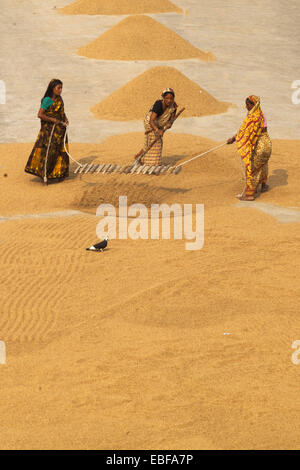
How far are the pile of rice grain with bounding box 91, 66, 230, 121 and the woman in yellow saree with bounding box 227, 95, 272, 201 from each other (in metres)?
5.77

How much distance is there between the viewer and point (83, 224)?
33.3ft

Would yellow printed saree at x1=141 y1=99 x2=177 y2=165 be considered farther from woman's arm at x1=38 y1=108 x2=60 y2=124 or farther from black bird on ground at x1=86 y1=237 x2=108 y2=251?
black bird on ground at x1=86 y1=237 x2=108 y2=251

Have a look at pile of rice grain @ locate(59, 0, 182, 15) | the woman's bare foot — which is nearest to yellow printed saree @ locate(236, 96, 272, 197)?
the woman's bare foot

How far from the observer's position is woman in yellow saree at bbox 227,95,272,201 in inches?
Result: 450

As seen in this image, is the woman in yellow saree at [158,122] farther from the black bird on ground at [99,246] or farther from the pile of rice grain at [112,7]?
the pile of rice grain at [112,7]

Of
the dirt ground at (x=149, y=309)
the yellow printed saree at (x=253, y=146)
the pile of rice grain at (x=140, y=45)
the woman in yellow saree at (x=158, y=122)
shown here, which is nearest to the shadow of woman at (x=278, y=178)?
the dirt ground at (x=149, y=309)

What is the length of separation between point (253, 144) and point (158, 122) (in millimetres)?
1956

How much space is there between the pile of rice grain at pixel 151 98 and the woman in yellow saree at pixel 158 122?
4.12 meters

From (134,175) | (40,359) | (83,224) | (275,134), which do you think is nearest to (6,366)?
(40,359)

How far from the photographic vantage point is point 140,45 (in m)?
23.5

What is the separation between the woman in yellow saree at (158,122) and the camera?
12.6 m

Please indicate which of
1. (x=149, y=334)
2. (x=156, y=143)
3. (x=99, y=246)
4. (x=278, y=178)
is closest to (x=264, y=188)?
(x=278, y=178)

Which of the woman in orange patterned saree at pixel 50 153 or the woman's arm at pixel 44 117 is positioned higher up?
the woman's arm at pixel 44 117

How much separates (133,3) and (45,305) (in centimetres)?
2399
